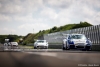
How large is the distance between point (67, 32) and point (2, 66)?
43.9ft

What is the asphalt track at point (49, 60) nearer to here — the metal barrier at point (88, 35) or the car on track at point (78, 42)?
the metal barrier at point (88, 35)

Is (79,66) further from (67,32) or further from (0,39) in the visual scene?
(67,32)

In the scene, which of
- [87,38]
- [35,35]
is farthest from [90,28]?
[35,35]

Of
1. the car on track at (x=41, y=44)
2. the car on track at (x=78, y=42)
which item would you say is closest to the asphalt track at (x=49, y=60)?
the car on track at (x=41, y=44)

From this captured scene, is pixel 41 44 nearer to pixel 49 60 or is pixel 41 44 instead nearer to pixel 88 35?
pixel 88 35

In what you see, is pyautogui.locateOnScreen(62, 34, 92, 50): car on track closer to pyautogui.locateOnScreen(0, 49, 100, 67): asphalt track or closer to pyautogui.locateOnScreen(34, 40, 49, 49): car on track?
pyautogui.locateOnScreen(34, 40, 49, 49): car on track

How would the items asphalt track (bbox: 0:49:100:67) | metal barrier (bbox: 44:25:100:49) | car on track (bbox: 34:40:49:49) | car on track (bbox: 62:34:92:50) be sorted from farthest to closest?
car on track (bbox: 34:40:49:49) → metal barrier (bbox: 44:25:100:49) → car on track (bbox: 62:34:92:50) → asphalt track (bbox: 0:49:100:67)

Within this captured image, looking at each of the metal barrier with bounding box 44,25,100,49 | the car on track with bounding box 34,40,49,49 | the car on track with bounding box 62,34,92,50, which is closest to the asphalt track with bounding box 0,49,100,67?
the metal barrier with bounding box 44,25,100,49

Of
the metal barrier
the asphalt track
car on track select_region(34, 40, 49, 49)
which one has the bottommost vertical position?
the asphalt track

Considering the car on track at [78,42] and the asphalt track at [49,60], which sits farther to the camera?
the car on track at [78,42]

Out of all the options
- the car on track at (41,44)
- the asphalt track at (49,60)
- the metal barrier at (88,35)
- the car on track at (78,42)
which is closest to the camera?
the asphalt track at (49,60)

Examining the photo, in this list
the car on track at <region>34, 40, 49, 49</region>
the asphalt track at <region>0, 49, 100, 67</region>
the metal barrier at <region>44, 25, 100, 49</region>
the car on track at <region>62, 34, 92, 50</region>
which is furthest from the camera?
the car on track at <region>34, 40, 49, 49</region>

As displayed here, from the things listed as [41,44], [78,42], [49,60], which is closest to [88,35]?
[78,42]

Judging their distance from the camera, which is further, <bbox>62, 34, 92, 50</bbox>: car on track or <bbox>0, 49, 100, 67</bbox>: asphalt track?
<bbox>62, 34, 92, 50</bbox>: car on track
